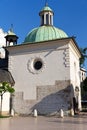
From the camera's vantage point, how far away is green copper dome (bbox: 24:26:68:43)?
26.5m

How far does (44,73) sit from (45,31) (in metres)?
5.51

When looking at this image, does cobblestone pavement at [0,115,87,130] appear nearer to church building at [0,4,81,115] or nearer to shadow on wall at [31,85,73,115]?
shadow on wall at [31,85,73,115]

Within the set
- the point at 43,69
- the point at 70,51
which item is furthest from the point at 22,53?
the point at 70,51

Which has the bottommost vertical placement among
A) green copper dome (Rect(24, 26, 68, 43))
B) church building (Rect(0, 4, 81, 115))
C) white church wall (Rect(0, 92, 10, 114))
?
white church wall (Rect(0, 92, 10, 114))

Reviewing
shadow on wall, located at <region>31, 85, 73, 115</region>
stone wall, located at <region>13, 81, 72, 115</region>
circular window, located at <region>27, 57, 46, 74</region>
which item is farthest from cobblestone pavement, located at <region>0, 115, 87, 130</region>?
circular window, located at <region>27, 57, 46, 74</region>

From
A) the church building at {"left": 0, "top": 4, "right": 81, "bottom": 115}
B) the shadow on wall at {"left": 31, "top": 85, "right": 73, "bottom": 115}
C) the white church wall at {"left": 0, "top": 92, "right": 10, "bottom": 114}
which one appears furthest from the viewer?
the white church wall at {"left": 0, "top": 92, "right": 10, "bottom": 114}

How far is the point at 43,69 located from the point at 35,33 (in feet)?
16.5

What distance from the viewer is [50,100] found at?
930 inches

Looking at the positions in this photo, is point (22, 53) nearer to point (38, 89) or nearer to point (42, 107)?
point (38, 89)

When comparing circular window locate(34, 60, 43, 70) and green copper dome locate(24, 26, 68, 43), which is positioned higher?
green copper dome locate(24, 26, 68, 43)

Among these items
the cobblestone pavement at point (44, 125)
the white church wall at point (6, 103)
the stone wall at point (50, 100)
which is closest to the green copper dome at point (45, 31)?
the stone wall at point (50, 100)

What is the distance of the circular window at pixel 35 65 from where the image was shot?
2504 cm

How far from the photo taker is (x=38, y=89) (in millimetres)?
24469

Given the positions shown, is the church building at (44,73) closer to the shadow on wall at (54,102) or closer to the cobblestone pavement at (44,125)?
the shadow on wall at (54,102)
